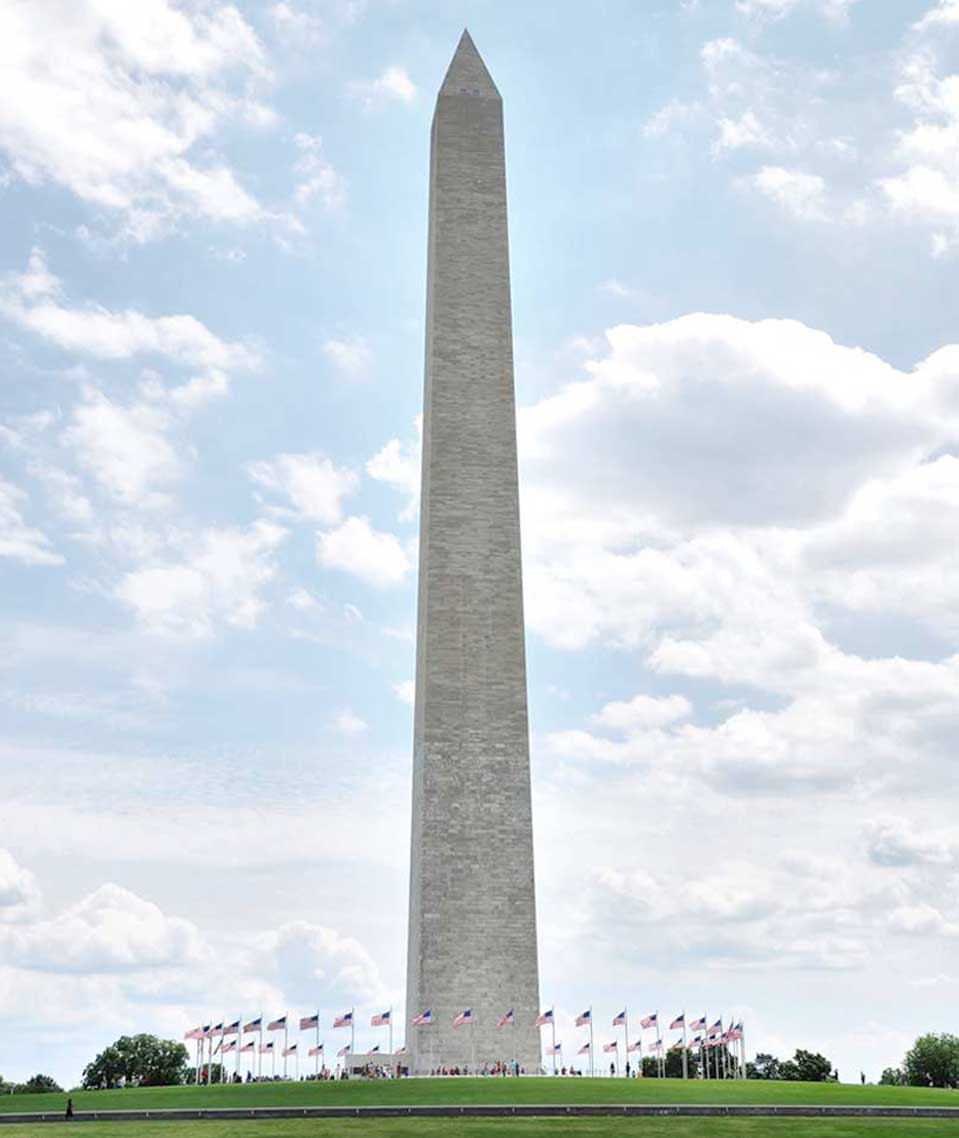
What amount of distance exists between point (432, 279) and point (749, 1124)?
3448 cm

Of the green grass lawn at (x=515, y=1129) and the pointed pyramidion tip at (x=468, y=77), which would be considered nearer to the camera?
the green grass lawn at (x=515, y=1129)

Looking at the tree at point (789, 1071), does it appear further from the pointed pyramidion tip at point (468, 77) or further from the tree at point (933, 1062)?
the pointed pyramidion tip at point (468, 77)

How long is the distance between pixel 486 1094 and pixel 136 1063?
4910cm

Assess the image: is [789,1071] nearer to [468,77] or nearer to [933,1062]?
[933,1062]

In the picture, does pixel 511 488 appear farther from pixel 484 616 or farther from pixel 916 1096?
pixel 916 1096

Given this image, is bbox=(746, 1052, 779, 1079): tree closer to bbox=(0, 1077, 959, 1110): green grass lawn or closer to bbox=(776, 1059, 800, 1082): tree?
bbox=(776, 1059, 800, 1082): tree

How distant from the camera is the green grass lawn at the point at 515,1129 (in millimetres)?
27656

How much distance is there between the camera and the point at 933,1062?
76562 millimetres

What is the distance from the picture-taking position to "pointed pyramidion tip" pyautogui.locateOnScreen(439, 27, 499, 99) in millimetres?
57812

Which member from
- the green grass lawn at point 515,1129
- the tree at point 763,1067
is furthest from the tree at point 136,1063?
the green grass lawn at point 515,1129

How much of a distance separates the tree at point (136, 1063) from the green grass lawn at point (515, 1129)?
48693 mm

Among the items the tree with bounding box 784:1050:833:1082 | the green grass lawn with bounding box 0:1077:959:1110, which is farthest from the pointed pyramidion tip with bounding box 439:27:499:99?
the tree with bounding box 784:1050:833:1082

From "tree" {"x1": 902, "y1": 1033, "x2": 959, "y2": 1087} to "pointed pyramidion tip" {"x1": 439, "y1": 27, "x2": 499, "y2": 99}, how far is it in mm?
52846

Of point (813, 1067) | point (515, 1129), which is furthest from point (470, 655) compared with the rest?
point (813, 1067)
